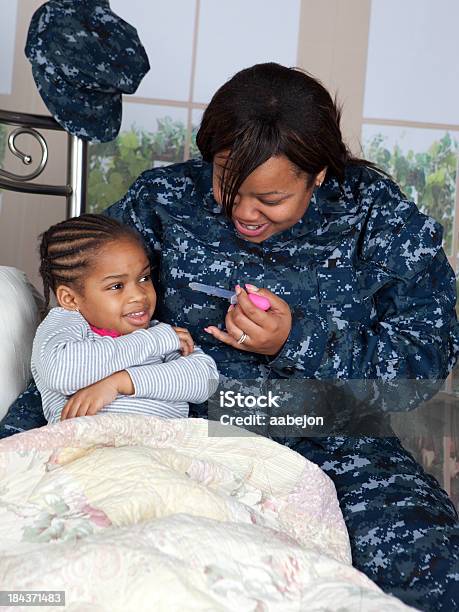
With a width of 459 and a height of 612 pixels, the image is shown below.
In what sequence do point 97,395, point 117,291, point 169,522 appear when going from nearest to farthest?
point 169,522 < point 97,395 < point 117,291

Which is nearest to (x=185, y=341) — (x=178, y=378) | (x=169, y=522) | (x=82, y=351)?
(x=178, y=378)

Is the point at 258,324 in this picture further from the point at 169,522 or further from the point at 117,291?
the point at 169,522

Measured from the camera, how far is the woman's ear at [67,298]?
172 cm

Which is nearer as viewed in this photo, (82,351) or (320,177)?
(82,351)

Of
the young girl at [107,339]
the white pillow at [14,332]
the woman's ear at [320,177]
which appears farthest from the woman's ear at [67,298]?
the woman's ear at [320,177]

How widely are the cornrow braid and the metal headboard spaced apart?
478 mm

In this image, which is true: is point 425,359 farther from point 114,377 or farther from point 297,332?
point 114,377

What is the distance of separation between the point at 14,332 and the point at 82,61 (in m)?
0.64

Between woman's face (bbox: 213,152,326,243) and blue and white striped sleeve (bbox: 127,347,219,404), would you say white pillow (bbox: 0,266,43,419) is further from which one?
woman's face (bbox: 213,152,326,243)

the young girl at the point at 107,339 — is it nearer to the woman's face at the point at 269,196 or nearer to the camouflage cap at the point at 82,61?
the woman's face at the point at 269,196

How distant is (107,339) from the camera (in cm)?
166

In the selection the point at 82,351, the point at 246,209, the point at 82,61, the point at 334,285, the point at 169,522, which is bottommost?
the point at 169,522

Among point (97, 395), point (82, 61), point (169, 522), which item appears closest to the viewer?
point (169, 522)

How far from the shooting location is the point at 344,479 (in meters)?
1.58
